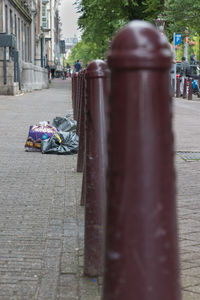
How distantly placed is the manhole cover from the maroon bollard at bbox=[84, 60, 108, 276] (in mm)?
4472

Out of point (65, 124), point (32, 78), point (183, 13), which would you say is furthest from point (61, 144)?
point (32, 78)

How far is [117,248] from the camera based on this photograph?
162 cm

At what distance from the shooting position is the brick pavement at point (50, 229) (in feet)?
9.62

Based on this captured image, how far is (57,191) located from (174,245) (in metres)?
3.85

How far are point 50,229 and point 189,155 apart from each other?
4.35m

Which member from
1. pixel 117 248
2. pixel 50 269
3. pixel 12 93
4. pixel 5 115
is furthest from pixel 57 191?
pixel 12 93

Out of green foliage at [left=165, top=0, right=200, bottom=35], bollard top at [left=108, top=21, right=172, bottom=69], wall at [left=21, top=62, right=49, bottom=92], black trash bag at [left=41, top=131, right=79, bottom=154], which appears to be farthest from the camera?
wall at [left=21, top=62, right=49, bottom=92]

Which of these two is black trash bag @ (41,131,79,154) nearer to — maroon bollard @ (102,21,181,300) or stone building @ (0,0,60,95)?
maroon bollard @ (102,21,181,300)

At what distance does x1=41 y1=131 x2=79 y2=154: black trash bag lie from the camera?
8.02 metres

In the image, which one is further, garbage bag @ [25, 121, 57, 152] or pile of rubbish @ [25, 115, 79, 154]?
garbage bag @ [25, 121, 57, 152]

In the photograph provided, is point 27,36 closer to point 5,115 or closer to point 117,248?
point 5,115

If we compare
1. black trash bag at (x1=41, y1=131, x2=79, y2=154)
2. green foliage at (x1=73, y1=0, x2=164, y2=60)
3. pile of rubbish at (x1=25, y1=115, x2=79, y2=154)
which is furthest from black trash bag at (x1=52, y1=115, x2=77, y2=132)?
green foliage at (x1=73, y1=0, x2=164, y2=60)

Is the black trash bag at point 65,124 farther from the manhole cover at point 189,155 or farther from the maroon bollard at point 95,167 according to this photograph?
the maroon bollard at point 95,167

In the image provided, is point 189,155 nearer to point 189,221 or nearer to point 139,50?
point 189,221
